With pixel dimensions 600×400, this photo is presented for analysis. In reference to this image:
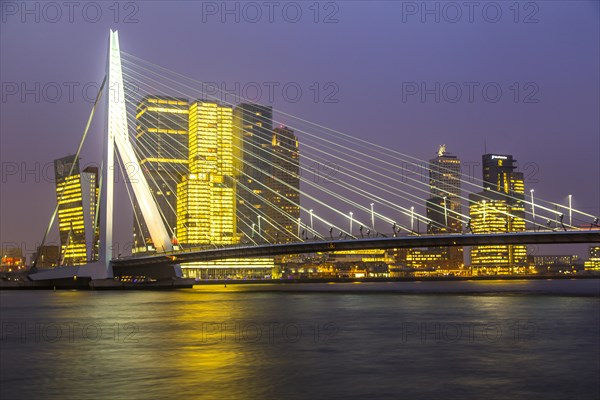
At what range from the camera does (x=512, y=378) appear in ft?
64.8

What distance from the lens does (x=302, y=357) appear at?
23641 mm

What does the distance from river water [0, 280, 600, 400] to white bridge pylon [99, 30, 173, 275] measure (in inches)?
1113

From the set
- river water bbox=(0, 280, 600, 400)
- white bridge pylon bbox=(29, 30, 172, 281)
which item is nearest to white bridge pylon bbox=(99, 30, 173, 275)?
white bridge pylon bbox=(29, 30, 172, 281)

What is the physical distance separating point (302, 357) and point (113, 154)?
167 ft

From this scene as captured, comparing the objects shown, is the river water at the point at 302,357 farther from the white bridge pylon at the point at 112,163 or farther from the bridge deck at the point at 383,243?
the white bridge pylon at the point at 112,163

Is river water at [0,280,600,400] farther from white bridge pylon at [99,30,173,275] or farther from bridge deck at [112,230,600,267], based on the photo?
white bridge pylon at [99,30,173,275]

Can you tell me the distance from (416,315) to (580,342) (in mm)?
Answer: 14402

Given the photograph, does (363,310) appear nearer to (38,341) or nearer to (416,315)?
(416,315)

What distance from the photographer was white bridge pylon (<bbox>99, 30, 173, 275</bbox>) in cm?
6794

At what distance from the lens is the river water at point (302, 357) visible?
723 inches

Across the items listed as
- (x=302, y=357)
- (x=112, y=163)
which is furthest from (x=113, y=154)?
(x=302, y=357)

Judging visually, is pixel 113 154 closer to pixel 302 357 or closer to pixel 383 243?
pixel 383 243

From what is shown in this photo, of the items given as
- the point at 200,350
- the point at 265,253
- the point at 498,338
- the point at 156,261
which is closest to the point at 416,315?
the point at 498,338

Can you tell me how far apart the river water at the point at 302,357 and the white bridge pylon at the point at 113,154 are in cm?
2827
